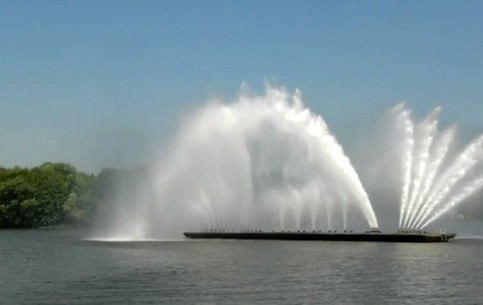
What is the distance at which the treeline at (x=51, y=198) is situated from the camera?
152 meters

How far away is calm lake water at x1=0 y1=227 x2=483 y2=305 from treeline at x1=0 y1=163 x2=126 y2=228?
A: 71.8 metres

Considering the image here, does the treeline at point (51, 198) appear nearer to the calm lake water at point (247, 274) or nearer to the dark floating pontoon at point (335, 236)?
the dark floating pontoon at point (335, 236)

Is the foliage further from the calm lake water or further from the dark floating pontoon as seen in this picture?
the calm lake water

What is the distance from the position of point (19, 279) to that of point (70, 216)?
101 meters

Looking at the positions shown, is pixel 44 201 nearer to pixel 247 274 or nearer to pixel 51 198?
pixel 51 198

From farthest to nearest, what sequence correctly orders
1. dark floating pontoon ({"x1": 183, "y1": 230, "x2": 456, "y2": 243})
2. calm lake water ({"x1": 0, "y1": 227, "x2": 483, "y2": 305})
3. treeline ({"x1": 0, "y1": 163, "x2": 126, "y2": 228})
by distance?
1. treeline ({"x1": 0, "y1": 163, "x2": 126, "y2": 228})
2. dark floating pontoon ({"x1": 183, "y1": 230, "x2": 456, "y2": 243})
3. calm lake water ({"x1": 0, "y1": 227, "x2": 483, "y2": 305})

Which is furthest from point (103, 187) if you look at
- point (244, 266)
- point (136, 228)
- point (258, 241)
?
point (244, 266)

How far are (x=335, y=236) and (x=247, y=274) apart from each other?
125 ft

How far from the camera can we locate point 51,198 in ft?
508

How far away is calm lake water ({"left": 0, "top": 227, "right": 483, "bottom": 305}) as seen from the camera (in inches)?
1745

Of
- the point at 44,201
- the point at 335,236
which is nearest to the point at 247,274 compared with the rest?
the point at 335,236

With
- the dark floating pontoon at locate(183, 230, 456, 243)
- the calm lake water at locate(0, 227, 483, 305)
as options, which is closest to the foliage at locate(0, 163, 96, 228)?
the dark floating pontoon at locate(183, 230, 456, 243)

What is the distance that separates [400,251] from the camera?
240 ft

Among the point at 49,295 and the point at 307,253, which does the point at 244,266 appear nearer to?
the point at 307,253
